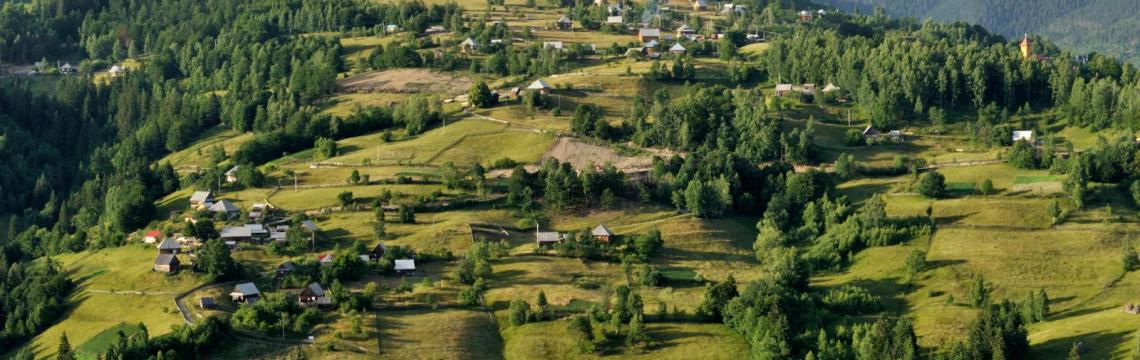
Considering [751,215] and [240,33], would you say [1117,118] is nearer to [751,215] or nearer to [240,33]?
[751,215]

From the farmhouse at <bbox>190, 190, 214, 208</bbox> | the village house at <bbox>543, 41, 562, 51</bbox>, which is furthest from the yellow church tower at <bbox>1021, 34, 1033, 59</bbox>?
the farmhouse at <bbox>190, 190, 214, 208</bbox>

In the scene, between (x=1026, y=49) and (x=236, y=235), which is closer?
(x=236, y=235)

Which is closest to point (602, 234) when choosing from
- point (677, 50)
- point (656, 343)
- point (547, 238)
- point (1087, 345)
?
point (547, 238)

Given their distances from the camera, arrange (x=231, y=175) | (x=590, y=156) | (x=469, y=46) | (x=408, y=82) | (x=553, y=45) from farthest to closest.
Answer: (x=469, y=46) → (x=553, y=45) → (x=408, y=82) → (x=590, y=156) → (x=231, y=175)

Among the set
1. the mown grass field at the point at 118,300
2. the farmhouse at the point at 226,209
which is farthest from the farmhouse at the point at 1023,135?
the mown grass field at the point at 118,300

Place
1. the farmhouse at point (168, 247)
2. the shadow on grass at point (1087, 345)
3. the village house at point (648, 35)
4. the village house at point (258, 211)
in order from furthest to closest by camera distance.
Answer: the village house at point (648, 35) < the village house at point (258, 211) < the farmhouse at point (168, 247) < the shadow on grass at point (1087, 345)

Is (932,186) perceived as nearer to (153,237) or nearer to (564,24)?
(153,237)

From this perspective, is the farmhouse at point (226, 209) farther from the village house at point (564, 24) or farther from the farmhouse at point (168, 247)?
the village house at point (564, 24)
